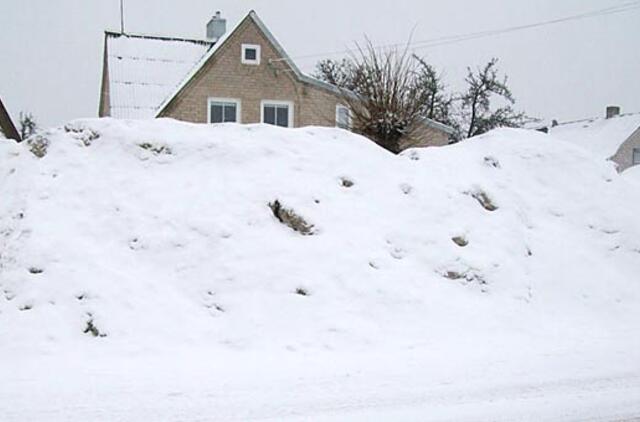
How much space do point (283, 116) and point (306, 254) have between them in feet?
52.6

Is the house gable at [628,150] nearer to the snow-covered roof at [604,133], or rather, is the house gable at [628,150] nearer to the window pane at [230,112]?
the snow-covered roof at [604,133]

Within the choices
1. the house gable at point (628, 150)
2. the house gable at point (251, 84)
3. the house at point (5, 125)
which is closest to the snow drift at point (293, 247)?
the house at point (5, 125)

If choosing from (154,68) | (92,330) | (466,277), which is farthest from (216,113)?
(92,330)

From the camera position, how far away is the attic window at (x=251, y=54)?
23.8 m

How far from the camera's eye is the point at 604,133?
160ft

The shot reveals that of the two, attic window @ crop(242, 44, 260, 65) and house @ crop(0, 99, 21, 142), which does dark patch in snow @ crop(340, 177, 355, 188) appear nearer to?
house @ crop(0, 99, 21, 142)

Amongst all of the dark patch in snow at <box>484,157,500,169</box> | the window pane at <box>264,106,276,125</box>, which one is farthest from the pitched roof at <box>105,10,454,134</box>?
the dark patch in snow at <box>484,157,500,169</box>

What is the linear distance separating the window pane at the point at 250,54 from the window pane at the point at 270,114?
1.83m

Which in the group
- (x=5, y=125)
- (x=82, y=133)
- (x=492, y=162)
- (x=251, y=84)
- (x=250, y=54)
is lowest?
(x=492, y=162)

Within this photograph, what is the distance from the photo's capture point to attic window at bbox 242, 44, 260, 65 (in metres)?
23.8

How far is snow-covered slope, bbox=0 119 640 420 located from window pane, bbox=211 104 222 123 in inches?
485

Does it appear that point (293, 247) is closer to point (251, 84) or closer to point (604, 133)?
point (251, 84)

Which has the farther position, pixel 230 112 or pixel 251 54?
pixel 251 54

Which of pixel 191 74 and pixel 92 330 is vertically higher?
pixel 191 74
